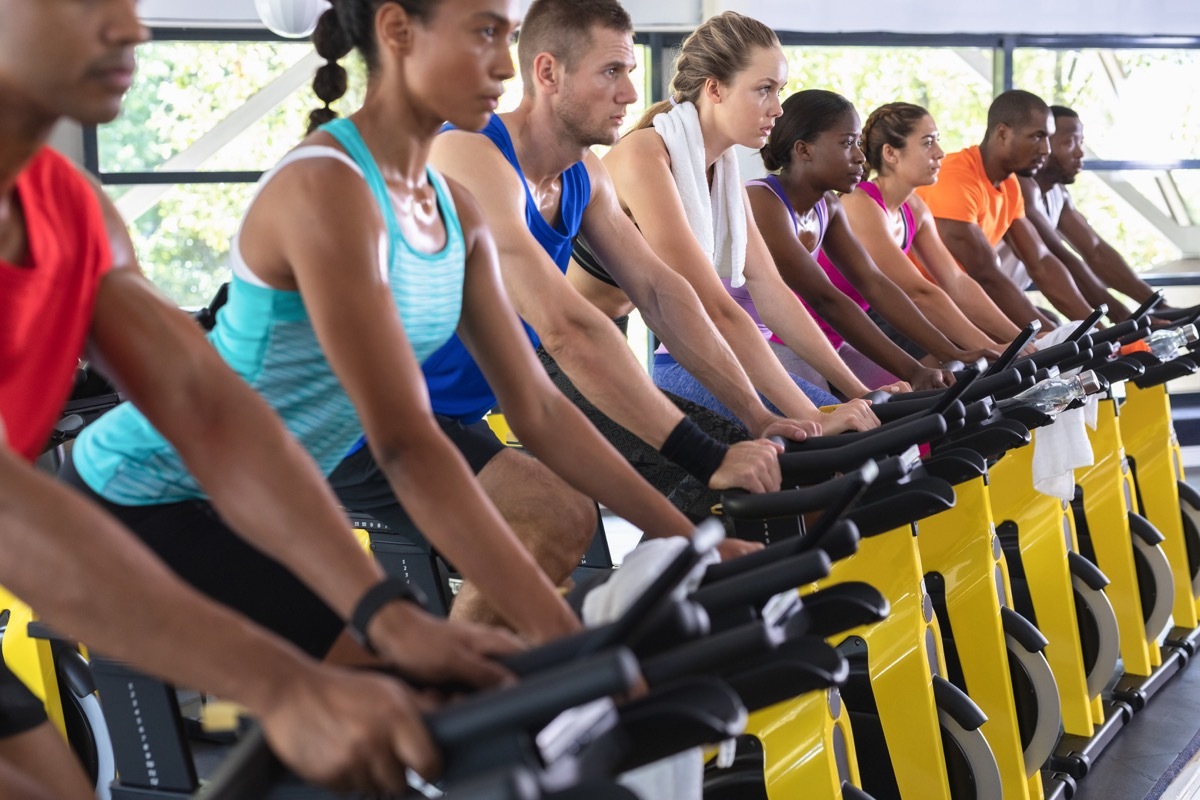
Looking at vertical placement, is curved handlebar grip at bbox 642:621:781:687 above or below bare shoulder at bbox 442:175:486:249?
below

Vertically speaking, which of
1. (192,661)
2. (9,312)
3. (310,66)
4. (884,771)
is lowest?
(884,771)

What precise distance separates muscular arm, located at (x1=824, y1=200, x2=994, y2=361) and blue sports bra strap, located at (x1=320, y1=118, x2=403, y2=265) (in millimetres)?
2353

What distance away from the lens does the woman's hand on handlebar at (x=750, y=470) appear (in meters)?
1.94

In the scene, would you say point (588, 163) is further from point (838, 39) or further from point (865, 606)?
point (838, 39)

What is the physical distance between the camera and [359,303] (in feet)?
4.71

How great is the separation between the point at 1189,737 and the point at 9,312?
131 inches

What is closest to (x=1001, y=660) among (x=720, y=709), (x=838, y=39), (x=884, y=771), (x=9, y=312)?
(x=884, y=771)

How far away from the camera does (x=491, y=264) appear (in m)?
1.83

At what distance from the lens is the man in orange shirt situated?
489 centimetres

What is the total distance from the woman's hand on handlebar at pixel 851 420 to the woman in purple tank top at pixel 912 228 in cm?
192

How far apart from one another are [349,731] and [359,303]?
660 mm

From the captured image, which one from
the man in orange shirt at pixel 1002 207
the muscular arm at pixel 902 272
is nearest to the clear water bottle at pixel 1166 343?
the muscular arm at pixel 902 272

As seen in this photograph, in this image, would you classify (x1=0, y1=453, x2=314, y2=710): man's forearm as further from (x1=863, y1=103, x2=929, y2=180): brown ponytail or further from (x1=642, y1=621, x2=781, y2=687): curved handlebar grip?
(x1=863, y1=103, x2=929, y2=180): brown ponytail

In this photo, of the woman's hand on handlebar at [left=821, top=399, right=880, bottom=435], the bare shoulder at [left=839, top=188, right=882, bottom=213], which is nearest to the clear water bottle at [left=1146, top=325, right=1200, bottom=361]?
the bare shoulder at [left=839, top=188, right=882, bottom=213]
